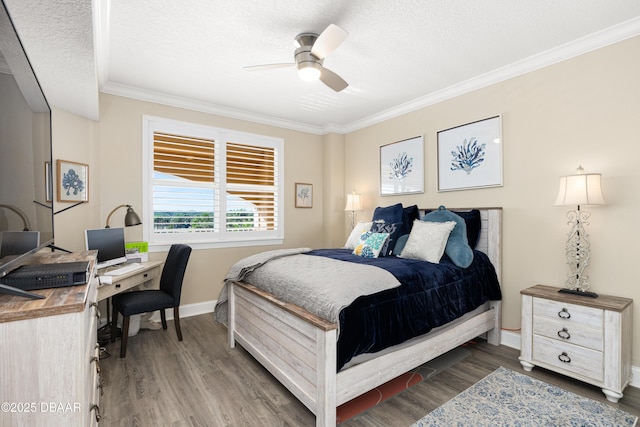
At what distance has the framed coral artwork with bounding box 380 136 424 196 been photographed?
380cm

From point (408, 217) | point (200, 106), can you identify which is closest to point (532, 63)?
point (408, 217)

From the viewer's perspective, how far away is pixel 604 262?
7.84 ft

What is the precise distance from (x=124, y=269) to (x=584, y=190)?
389 centimetres

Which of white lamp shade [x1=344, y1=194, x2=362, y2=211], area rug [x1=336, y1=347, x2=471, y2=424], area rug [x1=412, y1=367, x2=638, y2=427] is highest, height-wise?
white lamp shade [x1=344, y1=194, x2=362, y2=211]

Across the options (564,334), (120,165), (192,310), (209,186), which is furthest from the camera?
(209,186)

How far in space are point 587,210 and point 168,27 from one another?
3.59 m

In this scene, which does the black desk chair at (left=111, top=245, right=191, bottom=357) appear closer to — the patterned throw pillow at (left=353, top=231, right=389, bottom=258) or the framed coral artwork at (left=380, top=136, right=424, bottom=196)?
the patterned throw pillow at (left=353, top=231, right=389, bottom=258)

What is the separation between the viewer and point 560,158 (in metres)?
2.63

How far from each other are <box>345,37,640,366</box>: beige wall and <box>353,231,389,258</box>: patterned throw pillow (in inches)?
40.1

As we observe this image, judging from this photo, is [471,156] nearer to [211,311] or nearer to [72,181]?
[211,311]

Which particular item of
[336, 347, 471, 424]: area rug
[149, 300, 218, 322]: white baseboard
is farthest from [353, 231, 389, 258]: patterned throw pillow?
[149, 300, 218, 322]: white baseboard

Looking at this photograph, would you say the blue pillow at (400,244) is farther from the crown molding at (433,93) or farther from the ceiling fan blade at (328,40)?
the ceiling fan blade at (328,40)

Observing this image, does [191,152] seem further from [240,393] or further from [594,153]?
[594,153]

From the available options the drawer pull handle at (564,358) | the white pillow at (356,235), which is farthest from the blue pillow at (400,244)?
the drawer pull handle at (564,358)
